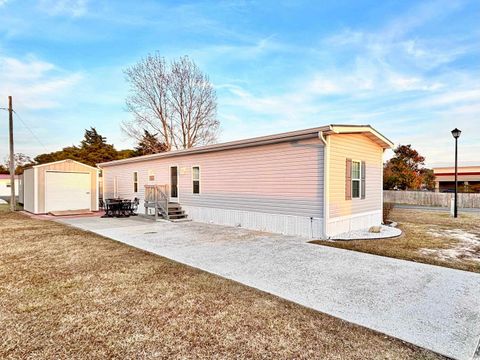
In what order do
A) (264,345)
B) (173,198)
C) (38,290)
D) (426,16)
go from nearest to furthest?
(264,345) < (38,290) < (426,16) < (173,198)

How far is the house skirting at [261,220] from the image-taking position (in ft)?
25.5

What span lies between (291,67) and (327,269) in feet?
34.9

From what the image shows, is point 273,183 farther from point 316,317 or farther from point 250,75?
point 250,75

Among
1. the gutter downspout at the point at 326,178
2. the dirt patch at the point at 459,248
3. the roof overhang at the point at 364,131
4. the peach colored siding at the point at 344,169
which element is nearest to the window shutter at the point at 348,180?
the peach colored siding at the point at 344,169

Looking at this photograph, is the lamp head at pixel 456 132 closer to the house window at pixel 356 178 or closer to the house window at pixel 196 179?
the house window at pixel 356 178

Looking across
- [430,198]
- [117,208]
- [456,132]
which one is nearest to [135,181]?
[117,208]

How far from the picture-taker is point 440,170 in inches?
1236

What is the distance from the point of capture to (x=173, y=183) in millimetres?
12711

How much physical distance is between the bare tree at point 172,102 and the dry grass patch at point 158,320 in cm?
1917

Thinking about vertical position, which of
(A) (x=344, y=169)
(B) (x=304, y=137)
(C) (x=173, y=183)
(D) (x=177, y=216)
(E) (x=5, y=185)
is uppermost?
(B) (x=304, y=137)

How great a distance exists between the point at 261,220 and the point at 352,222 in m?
2.88

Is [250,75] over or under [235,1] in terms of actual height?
under

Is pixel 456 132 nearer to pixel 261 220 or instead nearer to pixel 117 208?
pixel 261 220

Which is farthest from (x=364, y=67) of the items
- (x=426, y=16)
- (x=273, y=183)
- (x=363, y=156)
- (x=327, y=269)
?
(x=327, y=269)
